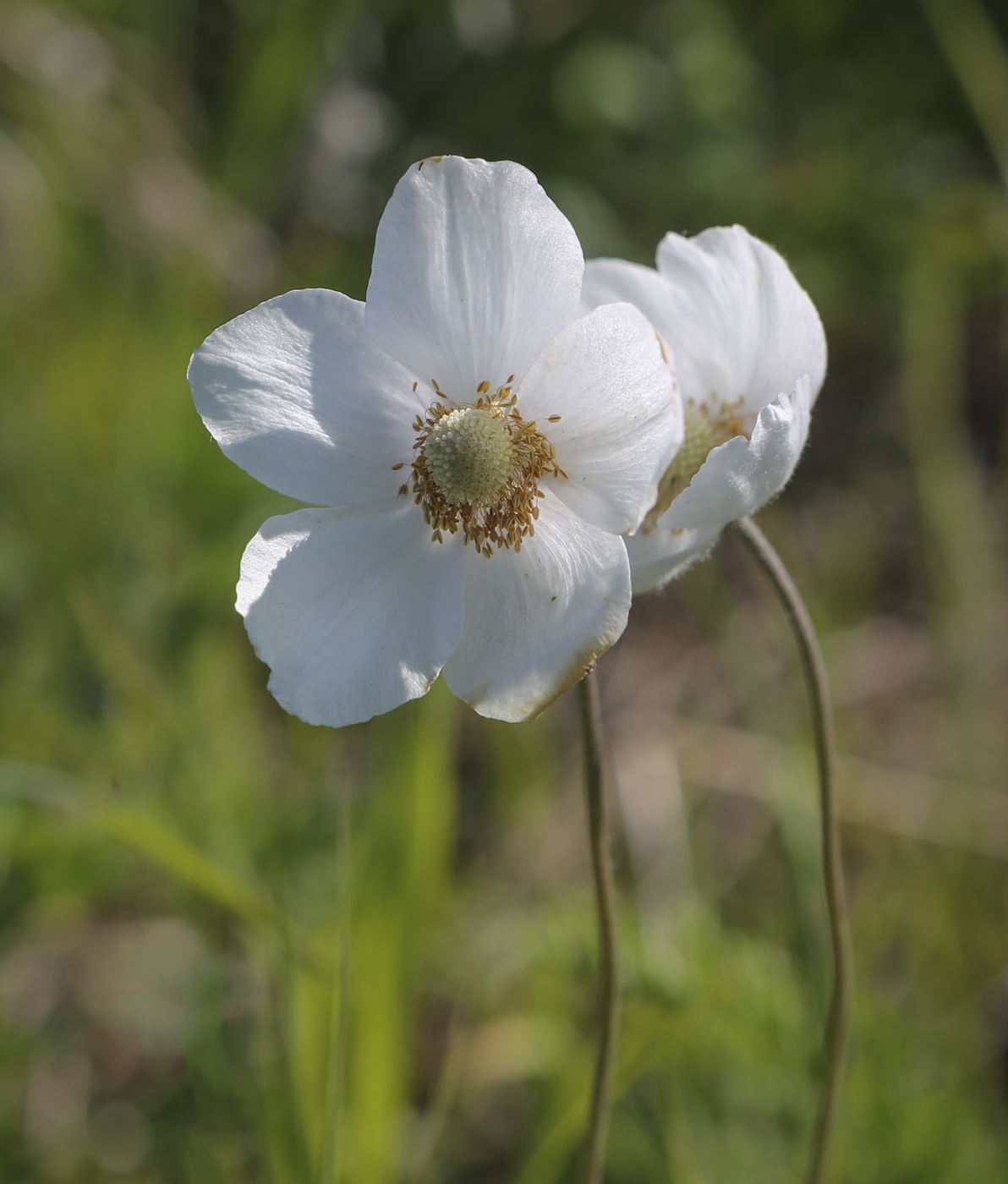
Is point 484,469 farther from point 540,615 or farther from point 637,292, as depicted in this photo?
point 637,292

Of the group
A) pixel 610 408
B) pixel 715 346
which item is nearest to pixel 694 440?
pixel 715 346

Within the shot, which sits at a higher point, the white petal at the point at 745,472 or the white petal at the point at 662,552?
the white petal at the point at 745,472

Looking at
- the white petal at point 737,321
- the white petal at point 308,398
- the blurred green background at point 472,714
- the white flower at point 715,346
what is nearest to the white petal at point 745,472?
the white flower at point 715,346

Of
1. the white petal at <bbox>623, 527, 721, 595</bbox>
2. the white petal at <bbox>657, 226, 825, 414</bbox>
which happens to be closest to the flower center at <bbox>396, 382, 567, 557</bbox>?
the white petal at <bbox>623, 527, 721, 595</bbox>

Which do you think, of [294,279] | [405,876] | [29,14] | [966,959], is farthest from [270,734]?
[29,14]

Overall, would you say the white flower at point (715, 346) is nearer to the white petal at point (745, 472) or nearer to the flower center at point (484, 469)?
the white petal at point (745, 472)

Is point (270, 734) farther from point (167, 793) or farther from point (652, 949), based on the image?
point (652, 949)
